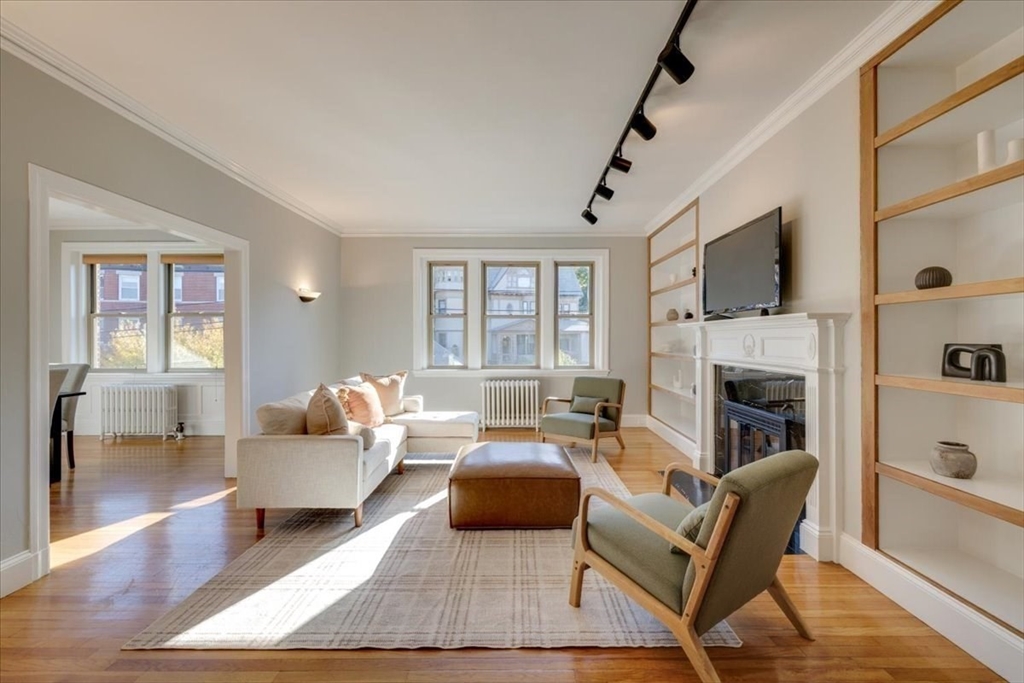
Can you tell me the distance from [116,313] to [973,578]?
815 centimetres

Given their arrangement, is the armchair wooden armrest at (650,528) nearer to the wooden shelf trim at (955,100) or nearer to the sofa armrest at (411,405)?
the wooden shelf trim at (955,100)

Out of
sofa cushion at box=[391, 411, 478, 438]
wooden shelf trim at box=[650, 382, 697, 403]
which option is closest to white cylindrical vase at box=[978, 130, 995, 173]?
wooden shelf trim at box=[650, 382, 697, 403]

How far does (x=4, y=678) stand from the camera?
1625mm

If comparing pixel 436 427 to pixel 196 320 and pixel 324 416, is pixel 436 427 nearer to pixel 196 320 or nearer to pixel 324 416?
pixel 324 416

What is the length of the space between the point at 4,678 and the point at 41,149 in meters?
2.46

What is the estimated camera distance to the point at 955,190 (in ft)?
5.83

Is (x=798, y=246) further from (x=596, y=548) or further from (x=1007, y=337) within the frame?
(x=596, y=548)

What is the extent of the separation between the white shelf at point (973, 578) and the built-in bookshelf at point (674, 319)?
2373 millimetres

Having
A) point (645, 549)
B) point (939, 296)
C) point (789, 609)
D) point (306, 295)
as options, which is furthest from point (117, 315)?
point (939, 296)

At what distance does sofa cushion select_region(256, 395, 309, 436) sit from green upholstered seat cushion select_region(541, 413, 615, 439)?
2.54 meters

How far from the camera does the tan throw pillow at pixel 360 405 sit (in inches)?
151

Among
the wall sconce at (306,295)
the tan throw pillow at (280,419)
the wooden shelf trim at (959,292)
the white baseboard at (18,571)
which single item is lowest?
the white baseboard at (18,571)

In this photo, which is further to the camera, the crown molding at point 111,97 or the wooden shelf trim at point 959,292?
the crown molding at point 111,97

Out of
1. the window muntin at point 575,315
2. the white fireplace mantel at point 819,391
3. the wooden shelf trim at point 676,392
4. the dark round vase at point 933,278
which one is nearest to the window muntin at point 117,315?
the window muntin at point 575,315
